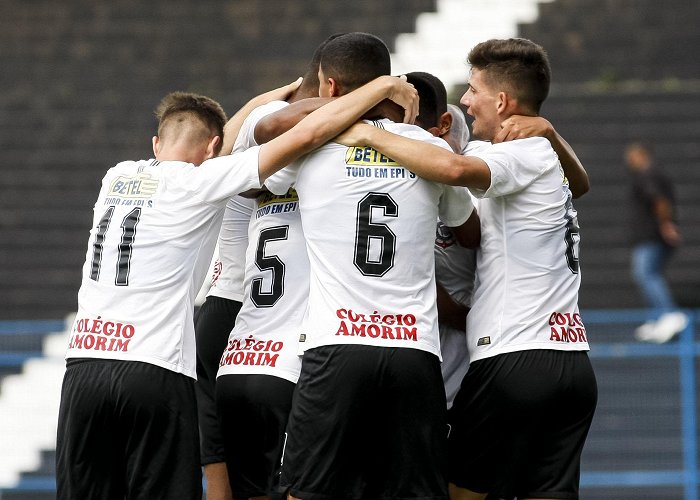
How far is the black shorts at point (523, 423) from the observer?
16.4 feet

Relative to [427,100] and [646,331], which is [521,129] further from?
[646,331]

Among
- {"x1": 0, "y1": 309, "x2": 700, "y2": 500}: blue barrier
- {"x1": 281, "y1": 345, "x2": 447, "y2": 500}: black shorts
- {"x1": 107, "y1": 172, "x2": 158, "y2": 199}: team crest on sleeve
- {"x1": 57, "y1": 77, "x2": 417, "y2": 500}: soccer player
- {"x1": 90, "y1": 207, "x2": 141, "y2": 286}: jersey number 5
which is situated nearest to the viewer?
{"x1": 281, "y1": 345, "x2": 447, "y2": 500}: black shorts

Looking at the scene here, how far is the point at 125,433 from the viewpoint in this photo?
197 inches

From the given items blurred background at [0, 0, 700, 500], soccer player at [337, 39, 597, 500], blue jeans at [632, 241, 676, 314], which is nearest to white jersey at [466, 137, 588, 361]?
soccer player at [337, 39, 597, 500]

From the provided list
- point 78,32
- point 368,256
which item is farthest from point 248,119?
point 78,32

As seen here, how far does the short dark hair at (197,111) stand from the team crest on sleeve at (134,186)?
0.29 metres

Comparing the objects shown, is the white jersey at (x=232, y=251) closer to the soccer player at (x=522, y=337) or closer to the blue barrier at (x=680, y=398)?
the soccer player at (x=522, y=337)

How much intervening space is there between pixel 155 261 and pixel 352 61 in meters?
1.15

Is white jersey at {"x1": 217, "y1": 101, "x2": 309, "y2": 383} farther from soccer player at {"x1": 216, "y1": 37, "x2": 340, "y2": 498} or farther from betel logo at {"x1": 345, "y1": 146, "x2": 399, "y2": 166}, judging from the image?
betel logo at {"x1": 345, "y1": 146, "x2": 399, "y2": 166}

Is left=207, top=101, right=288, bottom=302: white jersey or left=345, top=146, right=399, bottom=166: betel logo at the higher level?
left=345, top=146, right=399, bottom=166: betel logo

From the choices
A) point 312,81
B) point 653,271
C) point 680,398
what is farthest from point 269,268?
point 653,271

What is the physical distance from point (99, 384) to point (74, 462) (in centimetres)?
35

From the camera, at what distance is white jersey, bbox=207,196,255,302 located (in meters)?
5.75

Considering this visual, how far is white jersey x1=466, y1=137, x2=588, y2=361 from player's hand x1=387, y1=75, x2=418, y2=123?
0.32 m
